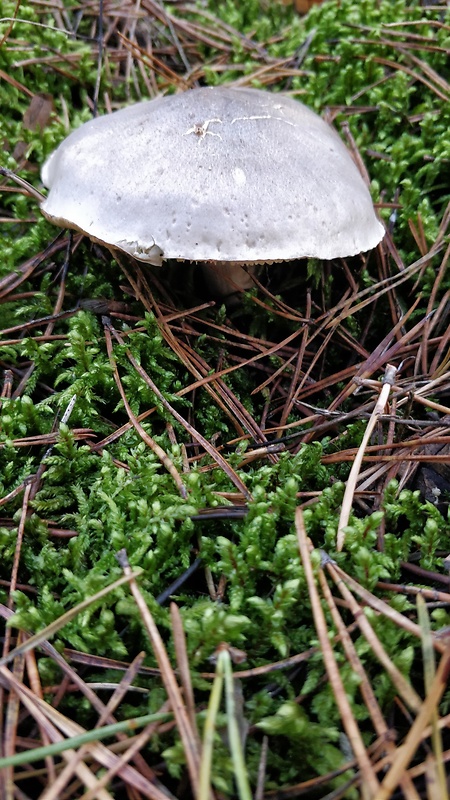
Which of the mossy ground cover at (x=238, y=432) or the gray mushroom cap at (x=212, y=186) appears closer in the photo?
the mossy ground cover at (x=238, y=432)

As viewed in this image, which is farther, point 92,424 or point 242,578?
point 92,424

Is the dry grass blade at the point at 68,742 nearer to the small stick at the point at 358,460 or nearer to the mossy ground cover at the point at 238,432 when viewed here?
the mossy ground cover at the point at 238,432

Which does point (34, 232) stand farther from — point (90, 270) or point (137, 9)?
point (137, 9)

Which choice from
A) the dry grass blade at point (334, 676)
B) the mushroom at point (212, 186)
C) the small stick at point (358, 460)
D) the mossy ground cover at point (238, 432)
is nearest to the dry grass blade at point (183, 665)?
the mossy ground cover at point (238, 432)

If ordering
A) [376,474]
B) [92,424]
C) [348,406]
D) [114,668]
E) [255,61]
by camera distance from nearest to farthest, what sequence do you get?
[114,668], [376,474], [92,424], [348,406], [255,61]

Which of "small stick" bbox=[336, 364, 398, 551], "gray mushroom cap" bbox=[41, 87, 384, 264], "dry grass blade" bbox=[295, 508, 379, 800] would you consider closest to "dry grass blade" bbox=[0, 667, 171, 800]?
"dry grass blade" bbox=[295, 508, 379, 800]

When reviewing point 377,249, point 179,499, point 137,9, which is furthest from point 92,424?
point 137,9
